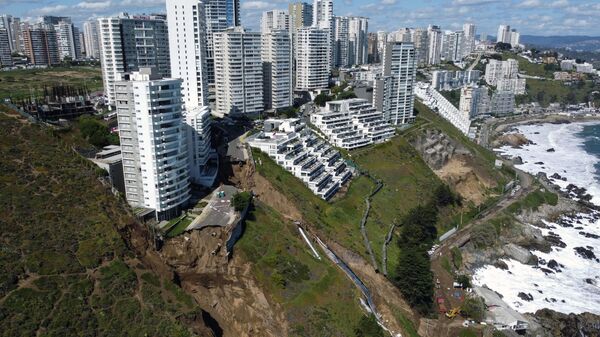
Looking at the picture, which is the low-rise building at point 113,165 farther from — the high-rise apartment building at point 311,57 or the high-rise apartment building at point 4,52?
the high-rise apartment building at point 4,52

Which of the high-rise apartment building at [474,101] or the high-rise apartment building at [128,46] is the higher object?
the high-rise apartment building at [128,46]

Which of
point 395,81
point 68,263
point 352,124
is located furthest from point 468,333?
point 395,81

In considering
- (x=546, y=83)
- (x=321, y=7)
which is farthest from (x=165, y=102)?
(x=546, y=83)

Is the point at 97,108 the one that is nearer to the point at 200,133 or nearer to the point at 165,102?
the point at 200,133

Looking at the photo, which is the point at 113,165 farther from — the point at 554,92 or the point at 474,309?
the point at 554,92

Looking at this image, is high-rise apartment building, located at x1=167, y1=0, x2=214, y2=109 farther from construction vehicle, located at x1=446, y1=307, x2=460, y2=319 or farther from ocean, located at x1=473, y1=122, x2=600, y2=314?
ocean, located at x1=473, y1=122, x2=600, y2=314

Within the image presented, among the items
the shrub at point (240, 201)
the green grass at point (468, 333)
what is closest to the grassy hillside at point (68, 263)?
the shrub at point (240, 201)
